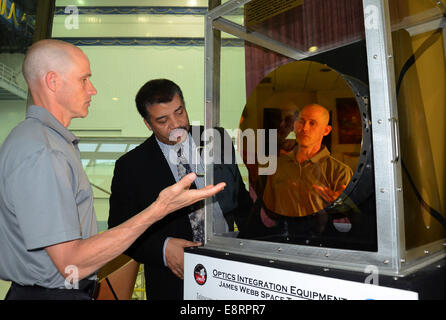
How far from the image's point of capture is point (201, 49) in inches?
122

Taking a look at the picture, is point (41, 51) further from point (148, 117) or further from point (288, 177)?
point (288, 177)

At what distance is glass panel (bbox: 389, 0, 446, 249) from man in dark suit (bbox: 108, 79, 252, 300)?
693 millimetres

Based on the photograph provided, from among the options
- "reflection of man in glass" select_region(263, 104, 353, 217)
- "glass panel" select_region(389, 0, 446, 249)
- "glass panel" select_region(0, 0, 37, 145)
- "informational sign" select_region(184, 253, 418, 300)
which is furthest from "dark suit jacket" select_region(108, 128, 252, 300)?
"glass panel" select_region(0, 0, 37, 145)

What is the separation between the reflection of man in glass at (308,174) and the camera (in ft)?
2.51

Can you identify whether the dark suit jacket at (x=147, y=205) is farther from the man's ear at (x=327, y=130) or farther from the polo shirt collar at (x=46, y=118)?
the man's ear at (x=327, y=130)

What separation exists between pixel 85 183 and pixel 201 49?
244 centimetres

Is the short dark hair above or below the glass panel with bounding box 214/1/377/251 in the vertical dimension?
above

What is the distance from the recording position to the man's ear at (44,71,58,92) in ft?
3.24

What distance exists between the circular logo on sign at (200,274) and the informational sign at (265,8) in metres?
0.73

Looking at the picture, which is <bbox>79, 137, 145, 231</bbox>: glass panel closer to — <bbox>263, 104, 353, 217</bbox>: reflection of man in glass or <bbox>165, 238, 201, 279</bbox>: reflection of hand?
<bbox>165, 238, 201, 279</bbox>: reflection of hand

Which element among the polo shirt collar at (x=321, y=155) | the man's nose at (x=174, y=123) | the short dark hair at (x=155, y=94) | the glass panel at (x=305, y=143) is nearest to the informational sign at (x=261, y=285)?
the glass panel at (x=305, y=143)

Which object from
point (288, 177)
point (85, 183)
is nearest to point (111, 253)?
point (85, 183)

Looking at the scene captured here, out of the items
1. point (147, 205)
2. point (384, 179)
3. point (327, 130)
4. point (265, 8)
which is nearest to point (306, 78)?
point (327, 130)

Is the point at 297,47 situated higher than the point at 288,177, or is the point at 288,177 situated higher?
the point at 297,47
